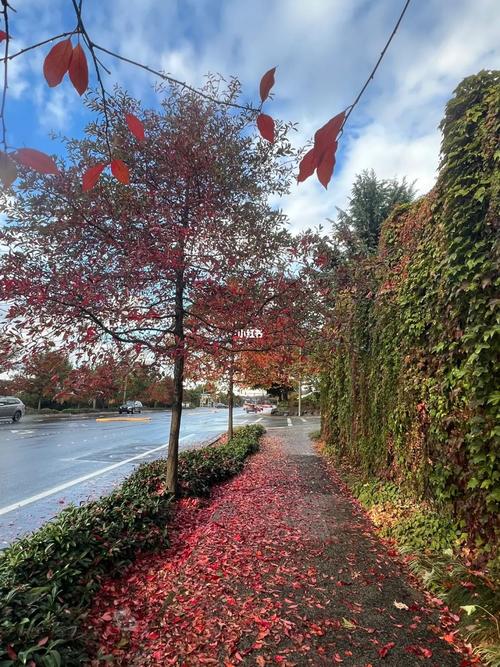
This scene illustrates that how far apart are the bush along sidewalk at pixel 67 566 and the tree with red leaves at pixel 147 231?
1197 millimetres

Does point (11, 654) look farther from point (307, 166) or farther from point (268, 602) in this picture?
point (307, 166)

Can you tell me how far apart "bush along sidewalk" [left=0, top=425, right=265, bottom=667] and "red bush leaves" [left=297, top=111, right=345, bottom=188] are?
8.44 ft

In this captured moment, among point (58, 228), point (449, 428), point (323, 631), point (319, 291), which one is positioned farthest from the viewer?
point (319, 291)

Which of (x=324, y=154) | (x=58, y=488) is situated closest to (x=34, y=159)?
(x=324, y=154)

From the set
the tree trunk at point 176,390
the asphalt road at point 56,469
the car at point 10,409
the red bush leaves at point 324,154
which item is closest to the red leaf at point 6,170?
the red bush leaves at point 324,154

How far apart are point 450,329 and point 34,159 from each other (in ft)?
11.3

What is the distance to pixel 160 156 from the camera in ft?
15.6

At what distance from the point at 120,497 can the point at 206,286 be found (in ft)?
8.35

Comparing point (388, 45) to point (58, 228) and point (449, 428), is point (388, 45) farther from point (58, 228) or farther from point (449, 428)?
point (58, 228)

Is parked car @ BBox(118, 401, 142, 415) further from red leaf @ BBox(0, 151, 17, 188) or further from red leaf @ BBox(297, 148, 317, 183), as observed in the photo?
red leaf @ BBox(297, 148, 317, 183)

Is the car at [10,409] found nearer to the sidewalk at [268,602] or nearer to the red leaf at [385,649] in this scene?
the sidewalk at [268,602]

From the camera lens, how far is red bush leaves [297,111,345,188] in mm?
1134

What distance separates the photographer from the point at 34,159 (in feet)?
3.79

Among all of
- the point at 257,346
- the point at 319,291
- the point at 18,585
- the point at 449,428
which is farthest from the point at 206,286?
the point at 18,585
